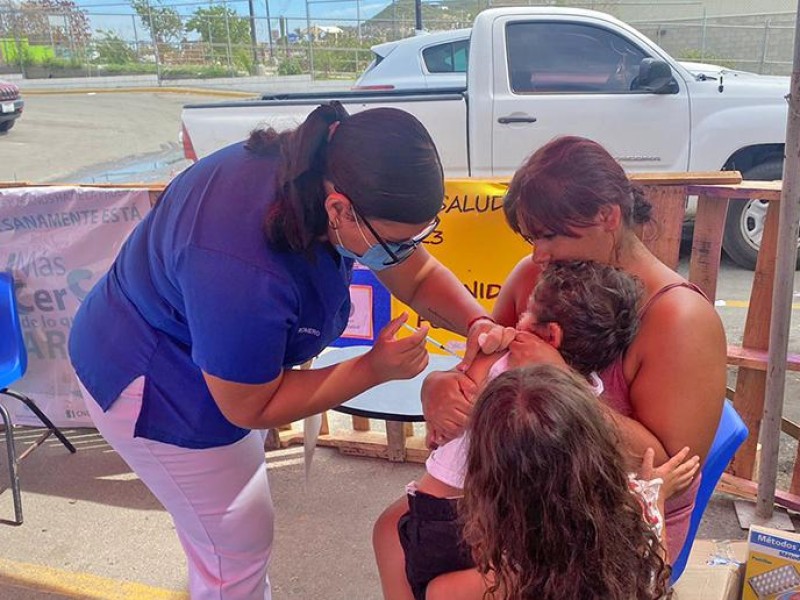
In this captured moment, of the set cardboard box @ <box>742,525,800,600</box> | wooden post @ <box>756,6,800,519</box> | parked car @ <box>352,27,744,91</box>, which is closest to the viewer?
cardboard box @ <box>742,525,800,600</box>

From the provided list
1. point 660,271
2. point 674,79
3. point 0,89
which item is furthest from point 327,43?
point 660,271

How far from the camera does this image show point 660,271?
68.7 inches

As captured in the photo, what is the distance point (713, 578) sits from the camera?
2104 mm

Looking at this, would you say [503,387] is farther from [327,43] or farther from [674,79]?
[327,43]

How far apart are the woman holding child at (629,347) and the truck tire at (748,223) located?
162 inches

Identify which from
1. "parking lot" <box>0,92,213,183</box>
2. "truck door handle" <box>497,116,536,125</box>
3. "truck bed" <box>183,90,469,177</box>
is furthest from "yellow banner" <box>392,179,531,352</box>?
"parking lot" <box>0,92,213,183</box>

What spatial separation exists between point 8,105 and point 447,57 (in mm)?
12175

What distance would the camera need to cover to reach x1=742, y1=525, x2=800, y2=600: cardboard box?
2023 millimetres

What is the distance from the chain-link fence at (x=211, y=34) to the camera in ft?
75.9

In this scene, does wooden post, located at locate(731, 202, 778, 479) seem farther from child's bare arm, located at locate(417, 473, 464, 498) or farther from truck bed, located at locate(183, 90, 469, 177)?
truck bed, located at locate(183, 90, 469, 177)

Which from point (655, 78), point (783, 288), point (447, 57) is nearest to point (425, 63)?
point (447, 57)

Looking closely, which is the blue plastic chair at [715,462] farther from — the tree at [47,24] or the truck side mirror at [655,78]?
the tree at [47,24]

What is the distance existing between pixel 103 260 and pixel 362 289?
1272 millimetres

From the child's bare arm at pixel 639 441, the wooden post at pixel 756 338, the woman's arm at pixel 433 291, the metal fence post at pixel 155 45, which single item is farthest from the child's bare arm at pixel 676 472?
the metal fence post at pixel 155 45
